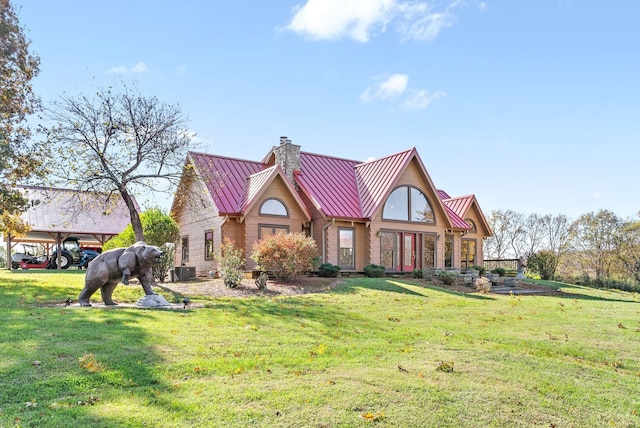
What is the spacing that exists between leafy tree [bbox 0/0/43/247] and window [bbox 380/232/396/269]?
15678mm

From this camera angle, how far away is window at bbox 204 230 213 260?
76.0 feet

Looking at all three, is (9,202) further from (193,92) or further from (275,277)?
(275,277)

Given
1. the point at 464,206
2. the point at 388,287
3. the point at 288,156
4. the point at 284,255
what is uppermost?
the point at 288,156

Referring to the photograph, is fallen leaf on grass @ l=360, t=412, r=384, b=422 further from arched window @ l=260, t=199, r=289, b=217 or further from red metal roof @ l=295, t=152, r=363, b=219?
arched window @ l=260, t=199, r=289, b=217

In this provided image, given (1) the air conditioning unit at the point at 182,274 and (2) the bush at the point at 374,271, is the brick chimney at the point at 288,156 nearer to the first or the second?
(2) the bush at the point at 374,271

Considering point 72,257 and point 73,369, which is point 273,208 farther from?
point 73,369

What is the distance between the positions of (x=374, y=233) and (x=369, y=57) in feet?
32.7

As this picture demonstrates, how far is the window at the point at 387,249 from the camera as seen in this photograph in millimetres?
24000

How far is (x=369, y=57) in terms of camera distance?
16.1 metres

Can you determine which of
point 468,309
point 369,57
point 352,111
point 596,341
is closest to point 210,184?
point 352,111

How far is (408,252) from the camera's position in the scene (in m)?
24.9

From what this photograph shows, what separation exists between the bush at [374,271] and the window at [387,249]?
1580mm

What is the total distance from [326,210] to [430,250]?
7103 mm

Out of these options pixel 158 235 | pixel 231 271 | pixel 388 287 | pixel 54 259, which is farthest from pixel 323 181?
pixel 54 259
